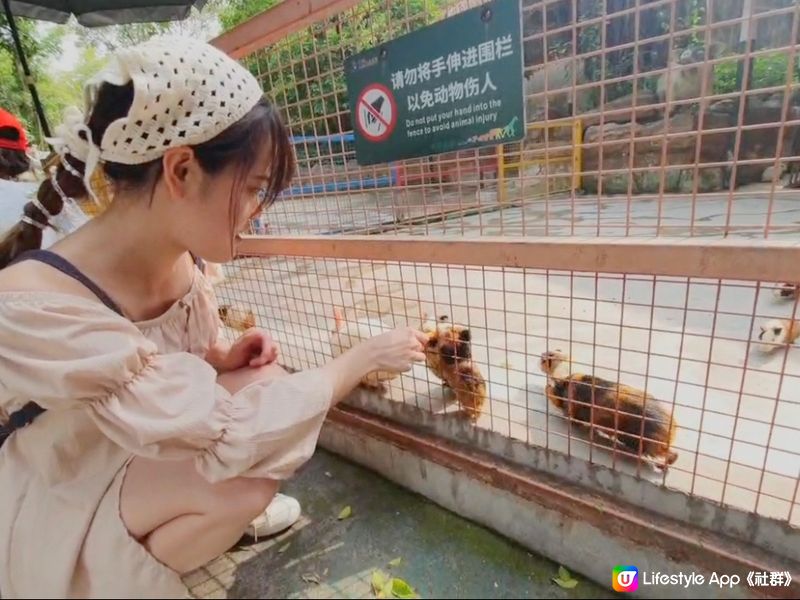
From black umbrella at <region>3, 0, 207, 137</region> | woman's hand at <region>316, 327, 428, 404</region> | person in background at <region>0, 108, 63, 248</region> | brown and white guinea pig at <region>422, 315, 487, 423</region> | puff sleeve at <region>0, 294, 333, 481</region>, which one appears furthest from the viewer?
black umbrella at <region>3, 0, 207, 137</region>

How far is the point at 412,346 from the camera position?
1.22 meters

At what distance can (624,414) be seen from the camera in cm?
159

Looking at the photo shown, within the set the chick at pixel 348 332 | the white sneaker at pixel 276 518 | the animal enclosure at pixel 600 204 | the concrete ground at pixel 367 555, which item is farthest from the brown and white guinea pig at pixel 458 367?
the white sneaker at pixel 276 518

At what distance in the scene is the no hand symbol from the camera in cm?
145

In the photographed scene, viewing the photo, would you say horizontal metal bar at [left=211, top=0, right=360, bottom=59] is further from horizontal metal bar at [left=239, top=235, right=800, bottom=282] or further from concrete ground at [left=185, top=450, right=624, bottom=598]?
concrete ground at [left=185, top=450, right=624, bottom=598]

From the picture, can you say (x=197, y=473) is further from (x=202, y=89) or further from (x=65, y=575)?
(x=202, y=89)

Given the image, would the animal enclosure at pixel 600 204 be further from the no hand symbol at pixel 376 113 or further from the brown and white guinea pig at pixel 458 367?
the no hand symbol at pixel 376 113

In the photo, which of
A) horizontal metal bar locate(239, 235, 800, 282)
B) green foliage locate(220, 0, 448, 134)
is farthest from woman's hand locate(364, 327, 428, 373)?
green foliage locate(220, 0, 448, 134)

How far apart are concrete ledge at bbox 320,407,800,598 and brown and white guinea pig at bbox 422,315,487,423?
194 millimetres

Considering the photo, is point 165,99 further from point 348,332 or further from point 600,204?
point 348,332

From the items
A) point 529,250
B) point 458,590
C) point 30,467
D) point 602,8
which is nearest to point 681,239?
point 529,250

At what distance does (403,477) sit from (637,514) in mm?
865

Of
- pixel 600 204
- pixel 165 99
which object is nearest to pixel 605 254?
pixel 600 204

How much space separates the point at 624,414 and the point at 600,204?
2.42 feet
